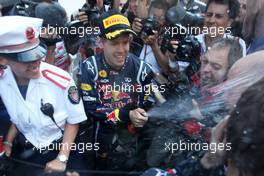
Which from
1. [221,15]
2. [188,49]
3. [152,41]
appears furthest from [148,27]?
[221,15]

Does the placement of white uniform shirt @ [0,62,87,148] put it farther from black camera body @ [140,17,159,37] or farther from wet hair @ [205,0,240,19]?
wet hair @ [205,0,240,19]

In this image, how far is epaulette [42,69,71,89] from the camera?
1.98 m

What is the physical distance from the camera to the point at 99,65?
225 centimetres

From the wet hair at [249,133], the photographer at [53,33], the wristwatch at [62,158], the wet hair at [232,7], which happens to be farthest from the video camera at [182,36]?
the wet hair at [249,133]

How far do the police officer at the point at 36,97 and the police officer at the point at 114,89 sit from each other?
0.18 meters

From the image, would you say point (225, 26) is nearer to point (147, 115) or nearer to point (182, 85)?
point (182, 85)

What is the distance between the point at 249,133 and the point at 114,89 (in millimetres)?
1509

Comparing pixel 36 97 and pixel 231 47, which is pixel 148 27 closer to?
pixel 231 47

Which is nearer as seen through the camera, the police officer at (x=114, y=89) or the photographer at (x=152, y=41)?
the police officer at (x=114, y=89)

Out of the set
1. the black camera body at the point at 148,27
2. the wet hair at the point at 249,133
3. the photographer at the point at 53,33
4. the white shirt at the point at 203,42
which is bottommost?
the photographer at the point at 53,33

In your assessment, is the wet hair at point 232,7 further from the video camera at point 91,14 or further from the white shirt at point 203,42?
the video camera at point 91,14

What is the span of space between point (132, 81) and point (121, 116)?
0.73 feet

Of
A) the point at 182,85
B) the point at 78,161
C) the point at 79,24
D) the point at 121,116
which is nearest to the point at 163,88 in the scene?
the point at 182,85

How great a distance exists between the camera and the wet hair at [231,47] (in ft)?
6.88
